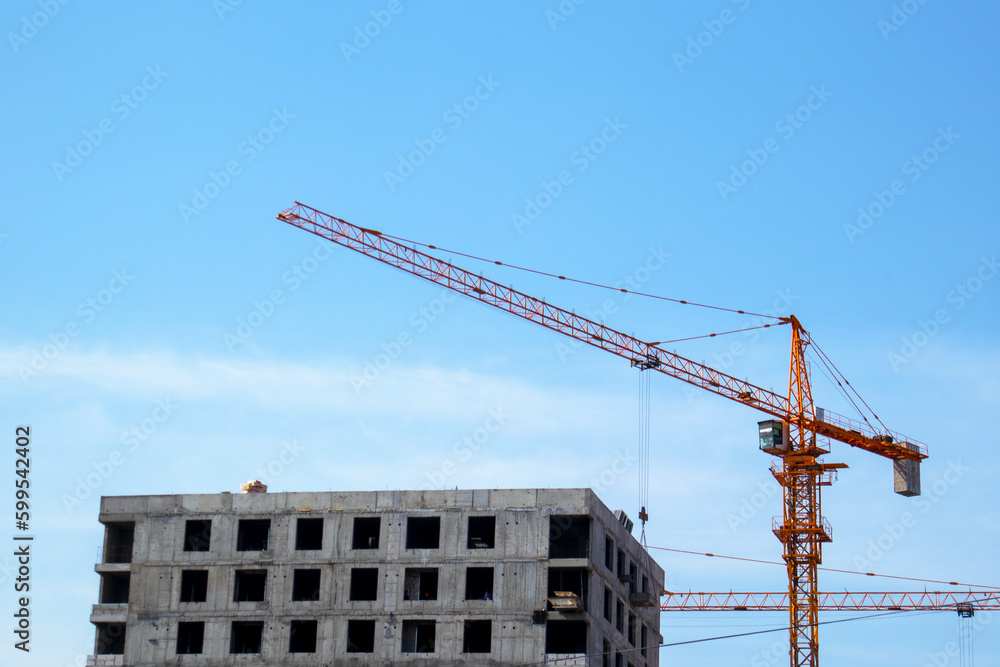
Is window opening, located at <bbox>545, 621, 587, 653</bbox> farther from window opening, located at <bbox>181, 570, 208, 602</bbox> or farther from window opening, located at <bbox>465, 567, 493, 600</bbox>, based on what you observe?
window opening, located at <bbox>181, 570, 208, 602</bbox>

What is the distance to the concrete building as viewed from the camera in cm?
9925

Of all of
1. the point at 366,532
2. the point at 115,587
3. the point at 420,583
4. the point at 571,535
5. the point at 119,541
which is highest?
the point at 366,532

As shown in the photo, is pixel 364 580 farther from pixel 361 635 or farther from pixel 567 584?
pixel 567 584

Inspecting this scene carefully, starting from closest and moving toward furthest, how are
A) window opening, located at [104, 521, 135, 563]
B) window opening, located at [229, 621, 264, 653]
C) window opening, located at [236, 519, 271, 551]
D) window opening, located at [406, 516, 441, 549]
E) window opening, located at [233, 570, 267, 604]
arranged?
window opening, located at [229, 621, 264, 653] < window opening, located at [406, 516, 441, 549] < window opening, located at [233, 570, 267, 604] < window opening, located at [236, 519, 271, 551] < window opening, located at [104, 521, 135, 563]

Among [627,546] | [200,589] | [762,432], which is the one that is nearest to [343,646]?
[200,589]

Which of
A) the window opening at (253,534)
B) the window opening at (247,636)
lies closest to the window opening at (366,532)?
the window opening at (253,534)

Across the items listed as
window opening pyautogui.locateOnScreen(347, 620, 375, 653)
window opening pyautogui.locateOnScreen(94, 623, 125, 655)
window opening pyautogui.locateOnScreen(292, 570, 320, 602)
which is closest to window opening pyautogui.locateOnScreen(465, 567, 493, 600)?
window opening pyautogui.locateOnScreen(347, 620, 375, 653)

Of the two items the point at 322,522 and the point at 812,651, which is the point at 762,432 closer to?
the point at 812,651

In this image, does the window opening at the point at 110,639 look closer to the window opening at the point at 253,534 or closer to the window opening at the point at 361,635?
the window opening at the point at 253,534

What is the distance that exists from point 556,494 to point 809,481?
50.3 m

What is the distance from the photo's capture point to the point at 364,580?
103 metres

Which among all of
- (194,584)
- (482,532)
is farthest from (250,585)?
(482,532)

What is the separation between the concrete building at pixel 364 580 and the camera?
99.2 meters

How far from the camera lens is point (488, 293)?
459 ft
